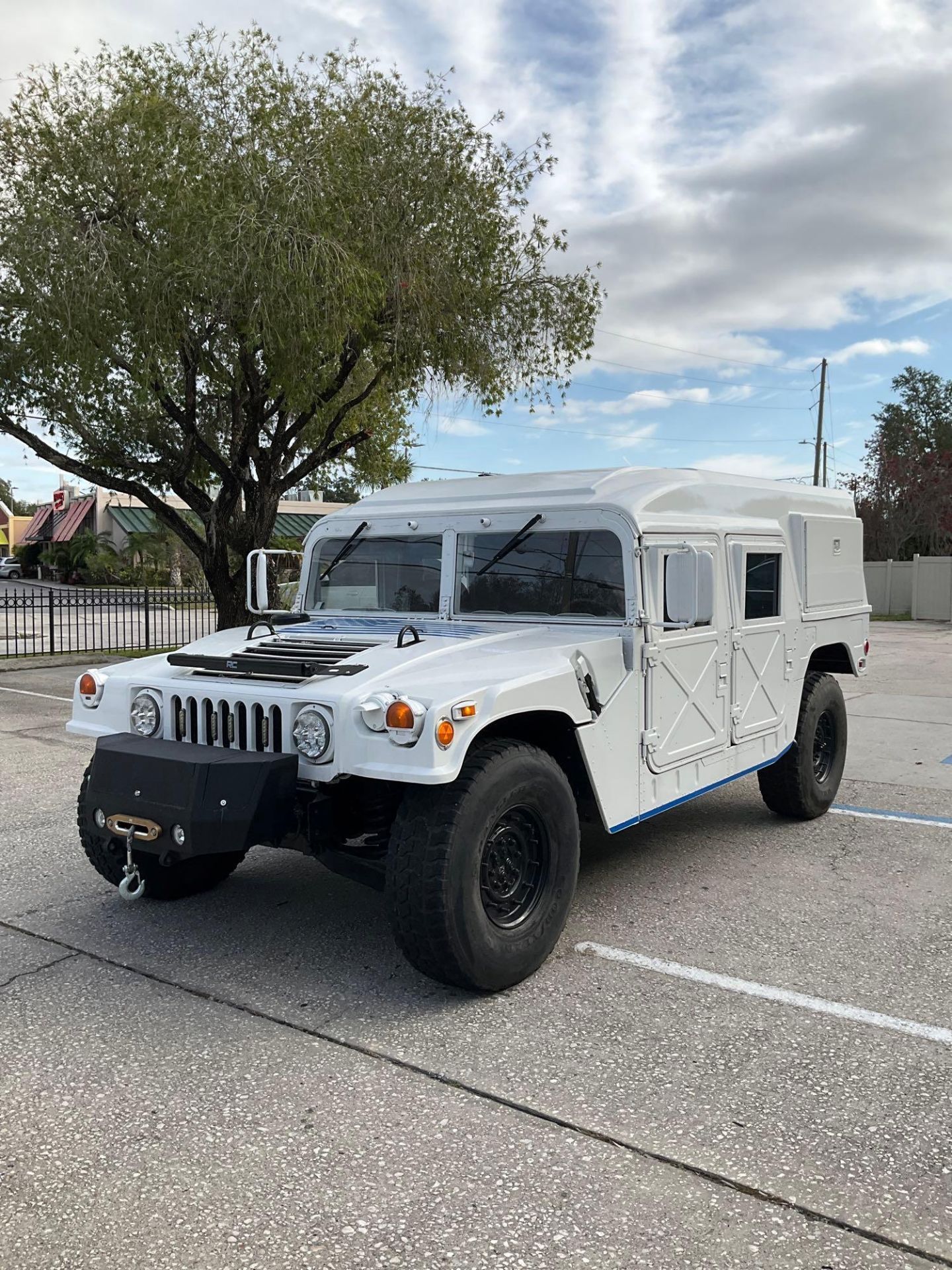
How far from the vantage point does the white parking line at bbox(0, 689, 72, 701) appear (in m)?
12.1

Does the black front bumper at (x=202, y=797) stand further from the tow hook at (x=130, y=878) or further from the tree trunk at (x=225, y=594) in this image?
the tree trunk at (x=225, y=594)

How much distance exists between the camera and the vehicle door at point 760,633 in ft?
17.9

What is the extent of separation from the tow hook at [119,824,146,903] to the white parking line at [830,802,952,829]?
4.54 m

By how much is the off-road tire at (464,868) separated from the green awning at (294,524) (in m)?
43.2

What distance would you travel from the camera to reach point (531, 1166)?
2.79 metres

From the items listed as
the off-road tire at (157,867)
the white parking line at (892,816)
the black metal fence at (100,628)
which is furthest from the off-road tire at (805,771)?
the black metal fence at (100,628)

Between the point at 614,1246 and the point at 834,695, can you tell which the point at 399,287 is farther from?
the point at 614,1246

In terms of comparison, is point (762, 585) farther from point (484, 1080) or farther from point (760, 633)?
point (484, 1080)

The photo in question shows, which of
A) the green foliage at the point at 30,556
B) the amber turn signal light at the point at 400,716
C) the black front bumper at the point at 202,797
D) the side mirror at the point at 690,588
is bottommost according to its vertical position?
the black front bumper at the point at 202,797

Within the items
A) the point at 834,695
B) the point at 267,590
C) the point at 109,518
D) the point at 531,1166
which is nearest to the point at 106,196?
the point at 267,590

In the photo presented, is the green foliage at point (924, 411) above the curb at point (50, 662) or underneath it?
above

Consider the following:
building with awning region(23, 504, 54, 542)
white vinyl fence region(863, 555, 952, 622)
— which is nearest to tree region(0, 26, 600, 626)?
white vinyl fence region(863, 555, 952, 622)

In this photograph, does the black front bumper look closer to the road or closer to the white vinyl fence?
the road

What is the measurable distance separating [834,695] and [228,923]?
402 centimetres
